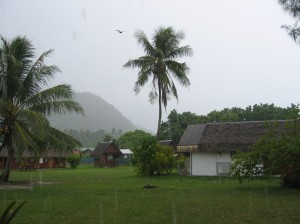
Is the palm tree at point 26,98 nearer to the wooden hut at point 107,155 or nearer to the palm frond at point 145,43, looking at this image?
the palm frond at point 145,43

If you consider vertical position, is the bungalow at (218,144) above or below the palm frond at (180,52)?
below

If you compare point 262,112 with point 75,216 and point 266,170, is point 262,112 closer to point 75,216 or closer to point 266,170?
point 266,170

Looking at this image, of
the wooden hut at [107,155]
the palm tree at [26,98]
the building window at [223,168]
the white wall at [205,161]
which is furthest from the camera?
the wooden hut at [107,155]

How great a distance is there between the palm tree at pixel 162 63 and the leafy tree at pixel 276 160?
40.7ft

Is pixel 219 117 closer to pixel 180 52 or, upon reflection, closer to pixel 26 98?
pixel 180 52

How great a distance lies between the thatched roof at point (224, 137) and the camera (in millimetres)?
27016

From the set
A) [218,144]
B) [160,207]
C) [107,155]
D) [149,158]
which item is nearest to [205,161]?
[218,144]

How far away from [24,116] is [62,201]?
785cm

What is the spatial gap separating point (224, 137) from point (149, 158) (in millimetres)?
5578

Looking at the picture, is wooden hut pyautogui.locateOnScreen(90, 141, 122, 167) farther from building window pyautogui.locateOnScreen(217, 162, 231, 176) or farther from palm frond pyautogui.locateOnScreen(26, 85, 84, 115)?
palm frond pyautogui.locateOnScreen(26, 85, 84, 115)

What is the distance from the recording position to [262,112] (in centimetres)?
5691

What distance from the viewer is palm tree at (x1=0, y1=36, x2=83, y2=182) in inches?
789

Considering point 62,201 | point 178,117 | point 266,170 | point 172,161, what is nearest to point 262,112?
point 178,117

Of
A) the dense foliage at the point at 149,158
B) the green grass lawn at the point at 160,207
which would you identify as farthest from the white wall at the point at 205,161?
the green grass lawn at the point at 160,207
